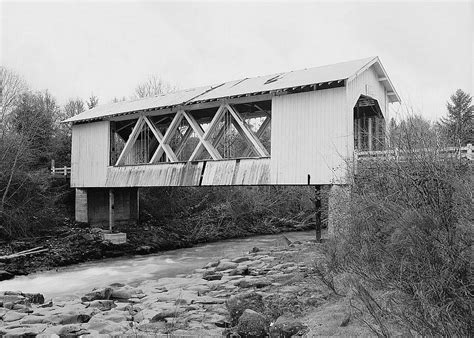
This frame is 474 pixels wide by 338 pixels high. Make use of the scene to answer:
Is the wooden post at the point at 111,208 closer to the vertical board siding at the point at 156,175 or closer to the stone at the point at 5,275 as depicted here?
the vertical board siding at the point at 156,175

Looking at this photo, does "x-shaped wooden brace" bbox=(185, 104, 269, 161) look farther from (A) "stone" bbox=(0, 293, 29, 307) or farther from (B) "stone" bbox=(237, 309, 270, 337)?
(B) "stone" bbox=(237, 309, 270, 337)

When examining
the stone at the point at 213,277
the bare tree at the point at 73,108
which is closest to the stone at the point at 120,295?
the stone at the point at 213,277

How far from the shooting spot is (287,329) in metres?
6.21

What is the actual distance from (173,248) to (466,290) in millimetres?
16626

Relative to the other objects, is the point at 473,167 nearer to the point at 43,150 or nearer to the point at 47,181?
the point at 47,181

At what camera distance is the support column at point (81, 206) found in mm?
20750

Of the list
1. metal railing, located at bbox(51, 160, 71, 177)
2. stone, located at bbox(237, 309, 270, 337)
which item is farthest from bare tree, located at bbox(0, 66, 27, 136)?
stone, located at bbox(237, 309, 270, 337)

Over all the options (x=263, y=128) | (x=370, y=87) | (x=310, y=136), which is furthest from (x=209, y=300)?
(x=370, y=87)

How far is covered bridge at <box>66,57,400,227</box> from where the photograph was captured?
12289 millimetres

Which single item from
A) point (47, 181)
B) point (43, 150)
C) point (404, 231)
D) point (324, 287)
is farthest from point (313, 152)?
point (43, 150)

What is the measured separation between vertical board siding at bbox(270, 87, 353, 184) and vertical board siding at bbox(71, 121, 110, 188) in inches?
348

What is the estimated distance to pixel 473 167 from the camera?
20.7 feet

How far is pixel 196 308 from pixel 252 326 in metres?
2.34

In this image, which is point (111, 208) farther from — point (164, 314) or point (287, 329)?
point (287, 329)
